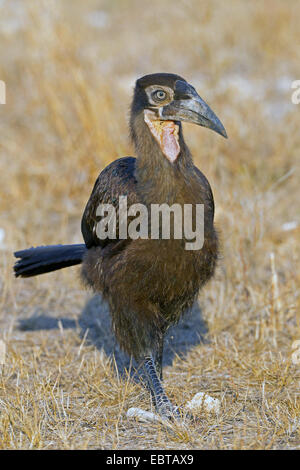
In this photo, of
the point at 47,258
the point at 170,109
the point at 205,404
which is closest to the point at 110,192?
the point at 170,109

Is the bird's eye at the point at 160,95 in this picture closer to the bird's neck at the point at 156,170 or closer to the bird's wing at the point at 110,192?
the bird's neck at the point at 156,170

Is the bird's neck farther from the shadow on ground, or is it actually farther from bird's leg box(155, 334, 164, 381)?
the shadow on ground

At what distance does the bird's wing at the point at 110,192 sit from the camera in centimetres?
324

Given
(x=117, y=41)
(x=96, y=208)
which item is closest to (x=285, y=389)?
(x=96, y=208)

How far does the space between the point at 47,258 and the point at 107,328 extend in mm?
640

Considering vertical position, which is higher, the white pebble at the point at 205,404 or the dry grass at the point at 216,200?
the dry grass at the point at 216,200

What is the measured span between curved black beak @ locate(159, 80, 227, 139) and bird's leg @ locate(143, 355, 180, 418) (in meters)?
1.17

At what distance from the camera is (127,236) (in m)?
3.16

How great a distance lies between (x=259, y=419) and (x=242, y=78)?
558cm

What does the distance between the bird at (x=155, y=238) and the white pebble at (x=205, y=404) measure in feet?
0.26

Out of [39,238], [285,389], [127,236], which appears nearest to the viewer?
[127,236]

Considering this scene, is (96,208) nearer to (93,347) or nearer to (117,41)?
(93,347)

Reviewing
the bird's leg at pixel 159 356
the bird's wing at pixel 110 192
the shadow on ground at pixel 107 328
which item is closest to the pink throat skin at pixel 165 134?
the bird's wing at pixel 110 192

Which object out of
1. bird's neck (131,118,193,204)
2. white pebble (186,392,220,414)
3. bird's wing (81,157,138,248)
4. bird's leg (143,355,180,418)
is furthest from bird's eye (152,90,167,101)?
white pebble (186,392,220,414)
